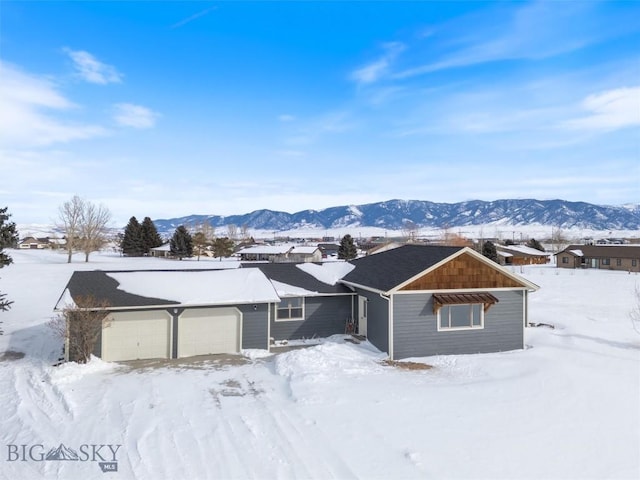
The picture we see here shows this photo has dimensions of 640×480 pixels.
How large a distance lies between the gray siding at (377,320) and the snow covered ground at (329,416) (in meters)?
0.67

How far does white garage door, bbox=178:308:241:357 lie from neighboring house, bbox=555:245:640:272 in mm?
61501

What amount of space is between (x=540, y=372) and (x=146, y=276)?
16189mm

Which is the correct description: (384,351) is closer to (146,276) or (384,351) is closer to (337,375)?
(337,375)

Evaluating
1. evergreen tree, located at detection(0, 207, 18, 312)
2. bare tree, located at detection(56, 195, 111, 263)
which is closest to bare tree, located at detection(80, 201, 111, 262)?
bare tree, located at detection(56, 195, 111, 263)

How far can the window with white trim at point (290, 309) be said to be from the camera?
60.8 feet

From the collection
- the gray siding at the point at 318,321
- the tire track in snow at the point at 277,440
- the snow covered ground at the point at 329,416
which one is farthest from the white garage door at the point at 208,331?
the tire track in snow at the point at 277,440

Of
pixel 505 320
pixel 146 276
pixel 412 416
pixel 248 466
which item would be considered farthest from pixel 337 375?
pixel 146 276

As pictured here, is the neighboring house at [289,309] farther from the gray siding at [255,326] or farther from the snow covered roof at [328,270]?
the snow covered roof at [328,270]

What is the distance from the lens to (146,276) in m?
18.3

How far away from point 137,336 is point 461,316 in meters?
13.0

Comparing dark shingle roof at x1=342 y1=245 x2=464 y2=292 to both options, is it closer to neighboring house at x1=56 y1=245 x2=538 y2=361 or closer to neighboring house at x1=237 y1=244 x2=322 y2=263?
neighboring house at x1=56 y1=245 x2=538 y2=361

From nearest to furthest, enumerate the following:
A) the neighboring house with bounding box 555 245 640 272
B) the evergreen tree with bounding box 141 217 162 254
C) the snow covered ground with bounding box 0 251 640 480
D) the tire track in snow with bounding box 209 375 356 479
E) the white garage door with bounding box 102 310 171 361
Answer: the tire track in snow with bounding box 209 375 356 479
the snow covered ground with bounding box 0 251 640 480
the white garage door with bounding box 102 310 171 361
the neighboring house with bounding box 555 245 640 272
the evergreen tree with bounding box 141 217 162 254

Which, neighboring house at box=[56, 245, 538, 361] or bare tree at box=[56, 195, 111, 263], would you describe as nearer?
neighboring house at box=[56, 245, 538, 361]

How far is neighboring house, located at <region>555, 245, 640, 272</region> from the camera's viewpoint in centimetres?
5694
